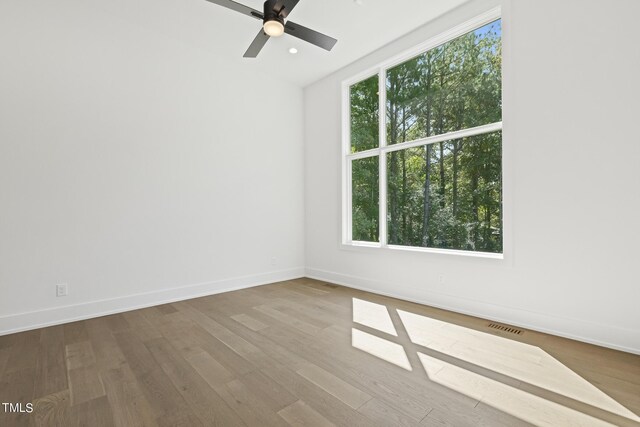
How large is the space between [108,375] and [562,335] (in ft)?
11.3

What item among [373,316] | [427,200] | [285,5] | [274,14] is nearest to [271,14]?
[274,14]

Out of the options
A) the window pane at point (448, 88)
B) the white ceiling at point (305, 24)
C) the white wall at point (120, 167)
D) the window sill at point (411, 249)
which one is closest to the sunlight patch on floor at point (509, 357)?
the window sill at point (411, 249)

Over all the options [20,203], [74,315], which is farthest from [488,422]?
[20,203]

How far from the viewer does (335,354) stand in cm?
233

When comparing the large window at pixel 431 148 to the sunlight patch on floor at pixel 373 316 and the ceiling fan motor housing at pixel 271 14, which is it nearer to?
the sunlight patch on floor at pixel 373 316

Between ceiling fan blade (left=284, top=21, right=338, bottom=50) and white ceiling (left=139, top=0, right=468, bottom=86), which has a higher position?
white ceiling (left=139, top=0, right=468, bottom=86)

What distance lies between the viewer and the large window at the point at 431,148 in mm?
3162

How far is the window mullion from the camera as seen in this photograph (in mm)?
4137

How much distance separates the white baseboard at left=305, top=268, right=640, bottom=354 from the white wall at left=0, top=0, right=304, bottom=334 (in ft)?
7.12

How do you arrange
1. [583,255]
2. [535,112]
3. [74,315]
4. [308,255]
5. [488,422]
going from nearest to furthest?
[488,422] < [583,255] < [535,112] < [74,315] < [308,255]

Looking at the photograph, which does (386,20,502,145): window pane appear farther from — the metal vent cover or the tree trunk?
the metal vent cover

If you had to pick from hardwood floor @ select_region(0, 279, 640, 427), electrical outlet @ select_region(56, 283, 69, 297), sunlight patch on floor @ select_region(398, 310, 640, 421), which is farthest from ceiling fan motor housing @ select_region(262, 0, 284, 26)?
electrical outlet @ select_region(56, 283, 69, 297)

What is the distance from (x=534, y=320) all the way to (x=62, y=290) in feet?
14.6

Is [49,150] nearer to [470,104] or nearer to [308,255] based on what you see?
[308,255]
